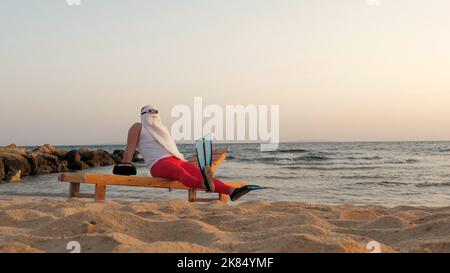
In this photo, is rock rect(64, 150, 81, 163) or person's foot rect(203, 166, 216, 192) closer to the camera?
person's foot rect(203, 166, 216, 192)

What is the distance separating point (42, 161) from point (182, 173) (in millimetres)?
17827

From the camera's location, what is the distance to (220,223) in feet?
13.3

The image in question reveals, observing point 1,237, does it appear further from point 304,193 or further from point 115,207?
point 304,193

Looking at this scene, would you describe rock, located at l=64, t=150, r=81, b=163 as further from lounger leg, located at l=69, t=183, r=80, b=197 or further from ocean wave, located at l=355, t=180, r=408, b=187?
lounger leg, located at l=69, t=183, r=80, b=197

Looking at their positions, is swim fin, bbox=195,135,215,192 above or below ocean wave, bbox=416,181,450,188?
above

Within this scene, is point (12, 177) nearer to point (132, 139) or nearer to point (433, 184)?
point (132, 139)

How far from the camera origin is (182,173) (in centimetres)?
532

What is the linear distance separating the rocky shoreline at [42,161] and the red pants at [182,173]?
795cm

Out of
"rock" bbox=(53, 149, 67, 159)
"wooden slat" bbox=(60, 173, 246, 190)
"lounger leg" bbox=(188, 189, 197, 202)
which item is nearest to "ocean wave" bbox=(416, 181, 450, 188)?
"lounger leg" bbox=(188, 189, 197, 202)

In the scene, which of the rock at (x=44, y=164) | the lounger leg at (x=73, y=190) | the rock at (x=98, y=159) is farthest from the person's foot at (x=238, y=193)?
the rock at (x=98, y=159)

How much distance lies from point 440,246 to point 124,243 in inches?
79.4

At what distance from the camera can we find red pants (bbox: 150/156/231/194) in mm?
5160
